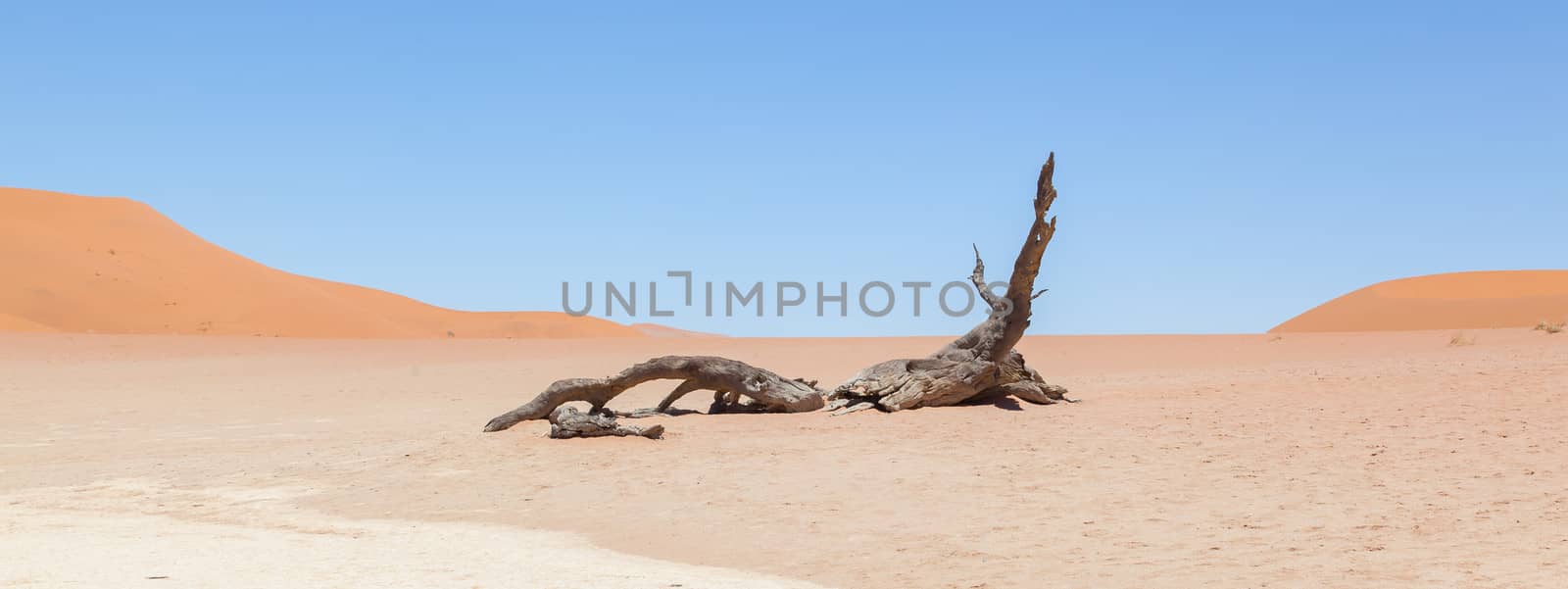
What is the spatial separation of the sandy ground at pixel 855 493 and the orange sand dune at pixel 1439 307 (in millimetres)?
34573

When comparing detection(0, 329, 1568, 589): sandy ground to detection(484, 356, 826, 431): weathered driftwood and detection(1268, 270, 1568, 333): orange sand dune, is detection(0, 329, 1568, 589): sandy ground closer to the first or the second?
detection(484, 356, 826, 431): weathered driftwood

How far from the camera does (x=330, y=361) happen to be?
3108cm

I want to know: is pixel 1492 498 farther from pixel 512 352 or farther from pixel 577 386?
pixel 512 352

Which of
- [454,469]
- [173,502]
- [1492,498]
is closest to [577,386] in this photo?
[454,469]

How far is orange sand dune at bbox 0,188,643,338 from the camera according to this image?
48156 millimetres

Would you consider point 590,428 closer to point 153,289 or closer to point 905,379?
point 905,379

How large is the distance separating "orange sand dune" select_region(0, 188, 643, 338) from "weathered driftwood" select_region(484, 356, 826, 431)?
109ft

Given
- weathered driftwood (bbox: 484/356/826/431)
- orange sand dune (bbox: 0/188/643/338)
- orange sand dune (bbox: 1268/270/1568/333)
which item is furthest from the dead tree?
orange sand dune (bbox: 0/188/643/338)

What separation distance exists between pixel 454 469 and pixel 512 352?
2168 centimetres

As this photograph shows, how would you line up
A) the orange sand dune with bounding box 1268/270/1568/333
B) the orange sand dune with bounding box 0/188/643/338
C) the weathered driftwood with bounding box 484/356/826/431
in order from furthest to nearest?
the orange sand dune with bounding box 1268/270/1568/333, the orange sand dune with bounding box 0/188/643/338, the weathered driftwood with bounding box 484/356/826/431

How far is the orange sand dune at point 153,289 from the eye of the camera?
48.2 meters

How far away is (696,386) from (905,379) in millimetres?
2706

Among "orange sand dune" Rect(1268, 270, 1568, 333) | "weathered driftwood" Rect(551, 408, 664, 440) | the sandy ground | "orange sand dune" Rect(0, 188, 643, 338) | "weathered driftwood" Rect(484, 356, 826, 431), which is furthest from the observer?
"orange sand dune" Rect(1268, 270, 1568, 333)

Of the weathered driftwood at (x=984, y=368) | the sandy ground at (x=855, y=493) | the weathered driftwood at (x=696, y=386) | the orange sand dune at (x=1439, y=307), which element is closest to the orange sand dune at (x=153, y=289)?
the sandy ground at (x=855, y=493)
